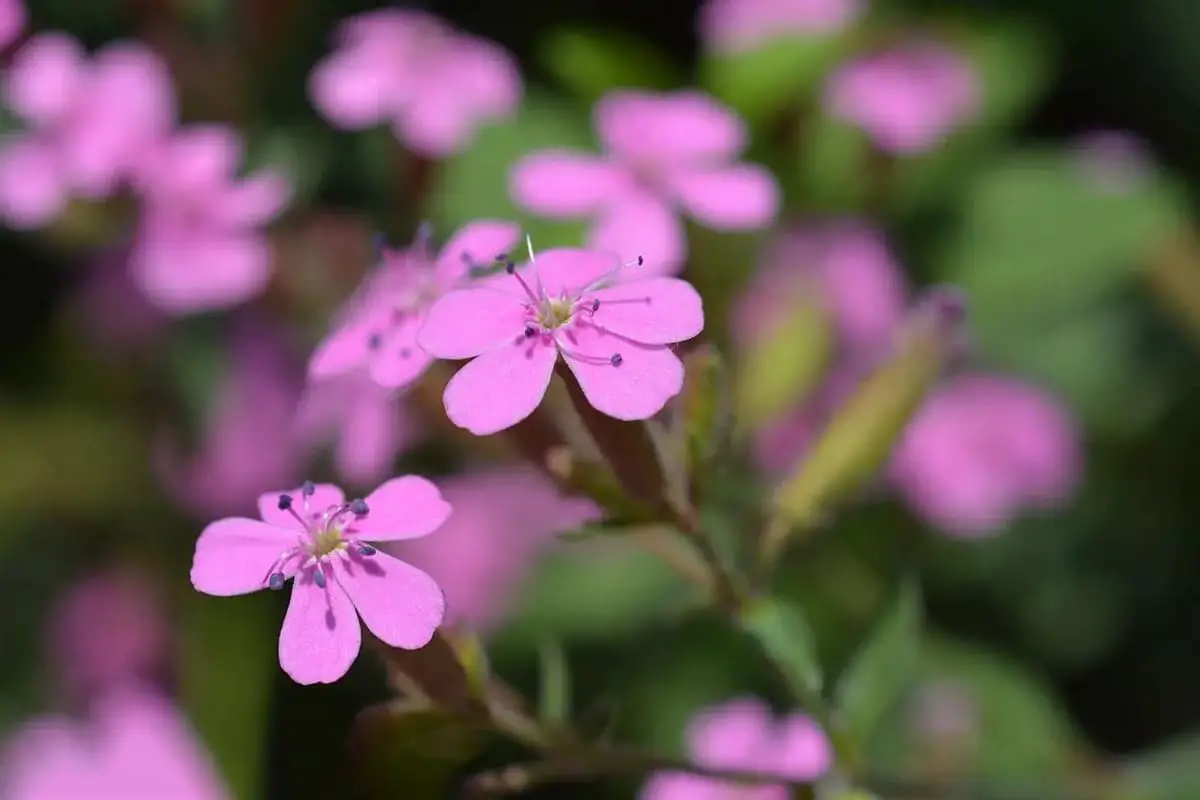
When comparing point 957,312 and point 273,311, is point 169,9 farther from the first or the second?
point 957,312

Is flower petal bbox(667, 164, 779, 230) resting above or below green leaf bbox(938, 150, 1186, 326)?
above

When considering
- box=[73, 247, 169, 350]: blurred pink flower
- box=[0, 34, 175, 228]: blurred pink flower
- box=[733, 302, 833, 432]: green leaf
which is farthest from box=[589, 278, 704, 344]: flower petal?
box=[73, 247, 169, 350]: blurred pink flower

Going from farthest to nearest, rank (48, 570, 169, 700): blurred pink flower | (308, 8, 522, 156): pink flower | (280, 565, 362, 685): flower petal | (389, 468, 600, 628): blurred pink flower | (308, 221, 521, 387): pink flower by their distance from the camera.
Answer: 1. (48, 570, 169, 700): blurred pink flower
2. (389, 468, 600, 628): blurred pink flower
3. (308, 8, 522, 156): pink flower
4. (308, 221, 521, 387): pink flower
5. (280, 565, 362, 685): flower petal

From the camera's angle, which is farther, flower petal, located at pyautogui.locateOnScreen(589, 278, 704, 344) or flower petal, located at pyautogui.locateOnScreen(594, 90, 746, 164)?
flower petal, located at pyautogui.locateOnScreen(594, 90, 746, 164)

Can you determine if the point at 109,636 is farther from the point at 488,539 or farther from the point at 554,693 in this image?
the point at 554,693

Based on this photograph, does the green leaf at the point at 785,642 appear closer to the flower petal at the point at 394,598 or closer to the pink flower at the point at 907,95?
the flower petal at the point at 394,598

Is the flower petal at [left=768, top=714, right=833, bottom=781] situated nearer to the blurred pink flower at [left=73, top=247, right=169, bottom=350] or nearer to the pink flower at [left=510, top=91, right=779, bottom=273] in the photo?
the pink flower at [left=510, top=91, right=779, bottom=273]

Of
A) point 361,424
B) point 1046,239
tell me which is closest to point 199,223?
point 361,424
